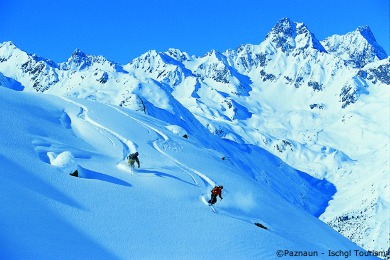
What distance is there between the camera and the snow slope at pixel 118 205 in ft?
61.7

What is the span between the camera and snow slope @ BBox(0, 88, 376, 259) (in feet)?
61.7

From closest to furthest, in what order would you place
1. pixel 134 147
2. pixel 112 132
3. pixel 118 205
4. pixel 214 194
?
pixel 118 205 < pixel 214 194 < pixel 134 147 < pixel 112 132

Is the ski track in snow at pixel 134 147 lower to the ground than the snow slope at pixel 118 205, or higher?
higher

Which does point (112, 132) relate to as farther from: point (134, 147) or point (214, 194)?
point (214, 194)

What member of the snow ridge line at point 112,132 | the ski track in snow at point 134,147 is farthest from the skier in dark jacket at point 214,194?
the snow ridge line at point 112,132

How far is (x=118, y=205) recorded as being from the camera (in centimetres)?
2294

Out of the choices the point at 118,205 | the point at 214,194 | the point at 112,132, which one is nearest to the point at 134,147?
the point at 112,132

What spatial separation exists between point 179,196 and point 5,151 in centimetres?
1037

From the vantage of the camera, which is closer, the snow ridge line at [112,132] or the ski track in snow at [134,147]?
the ski track in snow at [134,147]

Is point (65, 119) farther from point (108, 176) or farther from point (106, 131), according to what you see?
point (108, 176)

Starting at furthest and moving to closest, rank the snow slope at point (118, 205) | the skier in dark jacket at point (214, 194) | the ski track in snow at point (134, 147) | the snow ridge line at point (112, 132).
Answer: the snow ridge line at point (112, 132), the ski track in snow at point (134, 147), the skier in dark jacket at point (214, 194), the snow slope at point (118, 205)

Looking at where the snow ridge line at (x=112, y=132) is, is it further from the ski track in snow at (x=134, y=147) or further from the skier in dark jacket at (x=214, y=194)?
the skier in dark jacket at (x=214, y=194)

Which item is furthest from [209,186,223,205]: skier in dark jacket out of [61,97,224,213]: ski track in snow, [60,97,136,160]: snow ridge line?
[60,97,136,160]: snow ridge line

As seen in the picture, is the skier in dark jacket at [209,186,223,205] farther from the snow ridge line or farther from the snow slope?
the snow ridge line
